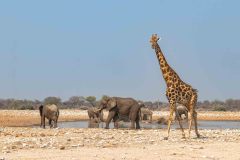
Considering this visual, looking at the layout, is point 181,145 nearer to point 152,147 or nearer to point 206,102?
point 152,147

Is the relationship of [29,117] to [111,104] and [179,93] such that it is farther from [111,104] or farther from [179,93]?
[179,93]

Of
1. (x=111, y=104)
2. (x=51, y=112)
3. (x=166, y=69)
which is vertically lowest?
(x=51, y=112)

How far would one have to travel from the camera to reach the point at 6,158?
487 inches

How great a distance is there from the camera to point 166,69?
1920 centimetres

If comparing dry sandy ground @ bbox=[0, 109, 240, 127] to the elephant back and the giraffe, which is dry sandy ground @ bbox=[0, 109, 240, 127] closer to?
the elephant back

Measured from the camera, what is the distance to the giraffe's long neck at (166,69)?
19.0m

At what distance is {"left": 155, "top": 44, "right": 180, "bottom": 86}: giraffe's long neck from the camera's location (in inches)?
747

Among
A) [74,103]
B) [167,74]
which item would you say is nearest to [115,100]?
[167,74]

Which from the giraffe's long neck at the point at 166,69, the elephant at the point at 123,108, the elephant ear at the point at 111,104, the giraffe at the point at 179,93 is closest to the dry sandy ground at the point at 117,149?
the giraffe at the point at 179,93

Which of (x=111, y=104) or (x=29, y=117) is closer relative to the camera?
(x=111, y=104)

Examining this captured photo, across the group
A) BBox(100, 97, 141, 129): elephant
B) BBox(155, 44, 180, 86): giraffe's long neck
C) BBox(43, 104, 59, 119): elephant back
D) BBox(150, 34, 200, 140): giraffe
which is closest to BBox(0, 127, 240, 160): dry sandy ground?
BBox(150, 34, 200, 140): giraffe

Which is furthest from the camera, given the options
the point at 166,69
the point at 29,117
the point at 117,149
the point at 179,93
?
the point at 29,117

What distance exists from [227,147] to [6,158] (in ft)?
21.2

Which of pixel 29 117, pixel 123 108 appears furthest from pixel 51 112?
pixel 29 117
